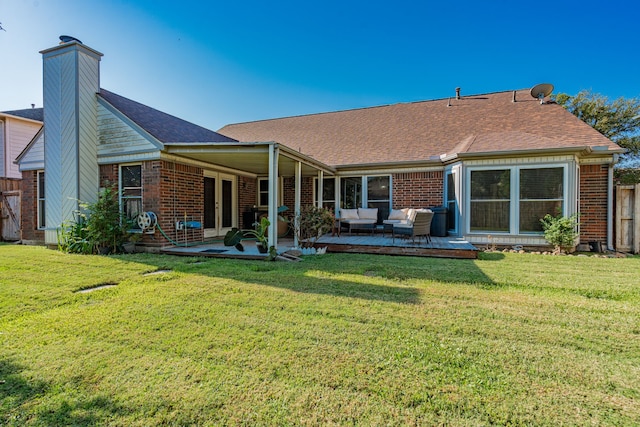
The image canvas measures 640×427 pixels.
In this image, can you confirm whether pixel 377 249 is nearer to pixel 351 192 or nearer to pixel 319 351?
pixel 351 192

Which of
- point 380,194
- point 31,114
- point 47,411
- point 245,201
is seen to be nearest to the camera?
point 47,411

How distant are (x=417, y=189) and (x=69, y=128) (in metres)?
9.85

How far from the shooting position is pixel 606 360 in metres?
2.29

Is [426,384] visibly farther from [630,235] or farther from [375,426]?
[630,235]

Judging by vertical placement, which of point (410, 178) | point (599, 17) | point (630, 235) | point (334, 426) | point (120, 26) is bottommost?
point (334, 426)

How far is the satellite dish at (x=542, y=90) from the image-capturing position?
10.4 meters

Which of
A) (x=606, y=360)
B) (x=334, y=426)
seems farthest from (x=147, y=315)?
(x=606, y=360)

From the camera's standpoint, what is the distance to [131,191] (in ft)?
25.6

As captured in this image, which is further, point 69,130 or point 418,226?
point 69,130

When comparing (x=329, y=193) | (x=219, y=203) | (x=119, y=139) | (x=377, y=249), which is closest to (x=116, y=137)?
(x=119, y=139)

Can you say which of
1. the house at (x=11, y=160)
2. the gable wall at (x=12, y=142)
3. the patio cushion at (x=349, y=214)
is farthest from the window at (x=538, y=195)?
the gable wall at (x=12, y=142)

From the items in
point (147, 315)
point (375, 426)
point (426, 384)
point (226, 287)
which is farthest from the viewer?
point (226, 287)

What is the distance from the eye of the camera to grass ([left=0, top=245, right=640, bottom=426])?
5.71 ft

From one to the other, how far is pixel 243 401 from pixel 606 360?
2.71 metres
